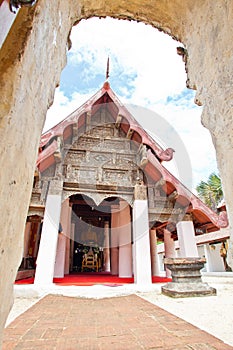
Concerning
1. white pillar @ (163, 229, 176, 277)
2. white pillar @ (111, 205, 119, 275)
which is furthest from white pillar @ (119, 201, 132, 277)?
white pillar @ (163, 229, 176, 277)

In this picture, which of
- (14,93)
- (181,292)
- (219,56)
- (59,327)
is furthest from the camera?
(181,292)

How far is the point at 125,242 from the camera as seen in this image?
26.2 ft

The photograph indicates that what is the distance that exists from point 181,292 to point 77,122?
555 cm

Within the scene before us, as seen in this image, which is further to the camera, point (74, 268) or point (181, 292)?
point (74, 268)

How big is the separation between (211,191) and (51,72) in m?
25.6

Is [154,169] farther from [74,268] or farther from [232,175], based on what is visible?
[74,268]

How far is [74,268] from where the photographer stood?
11.6 m

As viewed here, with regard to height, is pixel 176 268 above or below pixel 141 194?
below

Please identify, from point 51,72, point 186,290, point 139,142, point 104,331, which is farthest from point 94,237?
point 51,72

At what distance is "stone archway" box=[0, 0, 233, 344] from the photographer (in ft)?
2.82

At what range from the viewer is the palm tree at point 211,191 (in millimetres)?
23562

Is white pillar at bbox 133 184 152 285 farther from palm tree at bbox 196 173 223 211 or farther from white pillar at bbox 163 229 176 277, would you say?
palm tree at bbox 196 173 223 211

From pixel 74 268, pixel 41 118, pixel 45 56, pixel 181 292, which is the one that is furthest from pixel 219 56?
pixel 74 268

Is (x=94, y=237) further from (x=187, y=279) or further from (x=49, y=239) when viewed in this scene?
(x=187, y=279)
